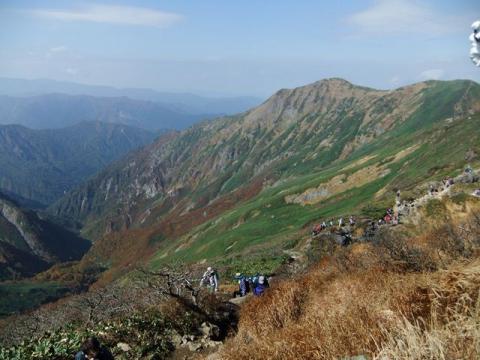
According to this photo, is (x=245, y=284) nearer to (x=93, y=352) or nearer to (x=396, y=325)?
(x=93, y=352)

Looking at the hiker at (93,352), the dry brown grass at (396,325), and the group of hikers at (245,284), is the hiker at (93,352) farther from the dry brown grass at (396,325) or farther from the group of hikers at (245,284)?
the group of hikers at (245,284)

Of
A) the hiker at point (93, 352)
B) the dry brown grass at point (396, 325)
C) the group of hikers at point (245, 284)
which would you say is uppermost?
the dry brown grass at point (396, 325)

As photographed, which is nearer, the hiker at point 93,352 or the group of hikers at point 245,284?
the hiker at point 93,352

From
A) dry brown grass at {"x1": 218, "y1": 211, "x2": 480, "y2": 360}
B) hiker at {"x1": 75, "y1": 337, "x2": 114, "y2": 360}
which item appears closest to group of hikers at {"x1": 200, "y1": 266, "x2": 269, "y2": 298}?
hiker at {"x1": 75, "y1": 337, "x2": 114, "y2": 360}

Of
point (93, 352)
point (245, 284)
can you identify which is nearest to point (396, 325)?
point (93, 352)

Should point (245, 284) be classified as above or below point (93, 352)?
below

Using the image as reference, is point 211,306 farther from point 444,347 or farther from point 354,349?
point 444,347

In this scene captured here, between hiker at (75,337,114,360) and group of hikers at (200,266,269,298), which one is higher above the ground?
hiker at (75,337,114,360)

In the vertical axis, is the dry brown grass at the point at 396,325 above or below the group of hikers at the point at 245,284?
above

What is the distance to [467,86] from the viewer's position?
16850 centimetres

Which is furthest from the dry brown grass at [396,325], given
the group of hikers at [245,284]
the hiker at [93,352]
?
the group of hikers at [245,284]

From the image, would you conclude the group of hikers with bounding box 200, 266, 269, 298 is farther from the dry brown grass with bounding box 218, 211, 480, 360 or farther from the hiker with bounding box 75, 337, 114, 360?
the dry brown grass with bounding box 218, 211, 480, 360

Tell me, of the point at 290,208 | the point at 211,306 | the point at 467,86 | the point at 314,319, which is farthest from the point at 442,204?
the point at 467,86

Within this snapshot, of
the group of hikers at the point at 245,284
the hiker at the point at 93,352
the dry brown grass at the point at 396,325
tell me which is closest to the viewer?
the dry brown grass at the point at 396,325
